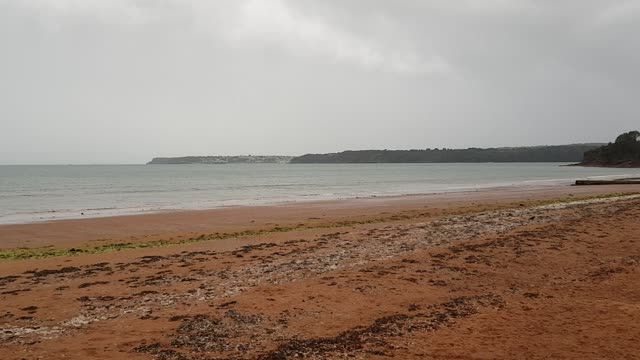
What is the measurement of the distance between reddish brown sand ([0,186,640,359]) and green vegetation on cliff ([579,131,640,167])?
6107 inches

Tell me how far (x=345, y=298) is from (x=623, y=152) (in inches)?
6695

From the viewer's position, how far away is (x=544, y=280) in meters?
9.55

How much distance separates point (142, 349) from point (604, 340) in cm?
612

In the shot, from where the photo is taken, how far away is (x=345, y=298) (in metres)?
8.57

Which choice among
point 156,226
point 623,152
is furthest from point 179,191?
point 623,152

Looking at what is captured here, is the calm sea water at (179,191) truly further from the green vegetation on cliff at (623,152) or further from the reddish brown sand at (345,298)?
the green vegetation on cliff at (623,152)

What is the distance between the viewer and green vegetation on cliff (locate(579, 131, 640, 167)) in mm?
145500

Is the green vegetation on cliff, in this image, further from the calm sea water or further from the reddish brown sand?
the reddish brown sand

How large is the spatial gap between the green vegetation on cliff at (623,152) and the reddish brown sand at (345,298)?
155 metres

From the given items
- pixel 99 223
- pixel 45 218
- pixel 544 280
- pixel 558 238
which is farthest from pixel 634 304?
pixel 45 218

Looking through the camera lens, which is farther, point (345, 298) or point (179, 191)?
point (179, 191)

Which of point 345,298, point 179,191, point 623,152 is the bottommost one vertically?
point 179,191

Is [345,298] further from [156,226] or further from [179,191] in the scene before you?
[179,191]

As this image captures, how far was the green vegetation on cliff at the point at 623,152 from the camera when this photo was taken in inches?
5728
